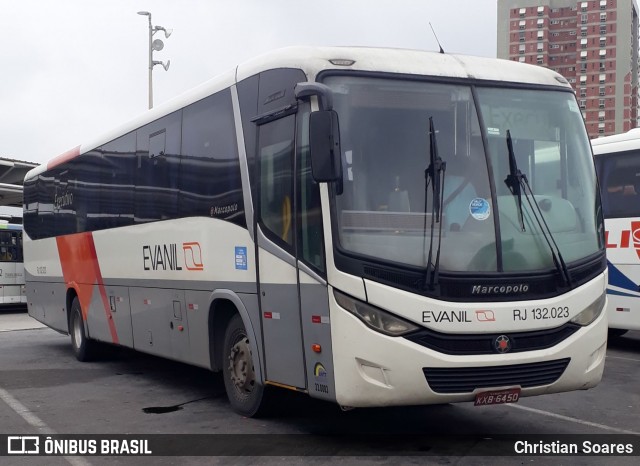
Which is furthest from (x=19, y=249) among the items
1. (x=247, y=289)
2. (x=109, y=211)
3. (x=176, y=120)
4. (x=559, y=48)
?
(x=559, y=48)

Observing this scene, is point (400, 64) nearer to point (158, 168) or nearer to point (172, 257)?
point (172, 257)

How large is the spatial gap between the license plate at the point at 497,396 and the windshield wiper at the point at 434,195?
3.05 ft

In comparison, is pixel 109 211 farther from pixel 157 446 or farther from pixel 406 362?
pixel 406 362

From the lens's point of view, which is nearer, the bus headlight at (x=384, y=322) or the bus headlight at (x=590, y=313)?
the bus headlight at (x=384, y=322)

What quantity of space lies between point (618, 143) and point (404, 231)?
861 centimetres

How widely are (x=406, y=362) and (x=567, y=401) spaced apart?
3.67m

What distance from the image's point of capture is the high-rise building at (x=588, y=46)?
148 meters

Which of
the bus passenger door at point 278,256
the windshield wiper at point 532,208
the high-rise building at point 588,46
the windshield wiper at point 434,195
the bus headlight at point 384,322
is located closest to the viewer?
the bus headlight at point 384,322

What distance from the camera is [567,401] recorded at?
380 inches

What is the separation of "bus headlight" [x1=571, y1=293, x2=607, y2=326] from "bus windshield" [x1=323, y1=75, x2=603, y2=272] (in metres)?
0.42

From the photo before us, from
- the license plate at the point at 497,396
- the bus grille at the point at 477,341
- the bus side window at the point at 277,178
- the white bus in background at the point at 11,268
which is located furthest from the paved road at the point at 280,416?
the white bus in background at the point at 11,268

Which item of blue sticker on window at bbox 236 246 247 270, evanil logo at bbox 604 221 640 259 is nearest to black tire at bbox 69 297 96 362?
blue sticker on window at bbox 236 246 247 270

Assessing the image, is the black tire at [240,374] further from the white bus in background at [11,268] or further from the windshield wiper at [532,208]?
the white bus in background at [11,268]

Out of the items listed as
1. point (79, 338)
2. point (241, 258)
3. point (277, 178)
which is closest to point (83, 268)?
point (79, 338)
